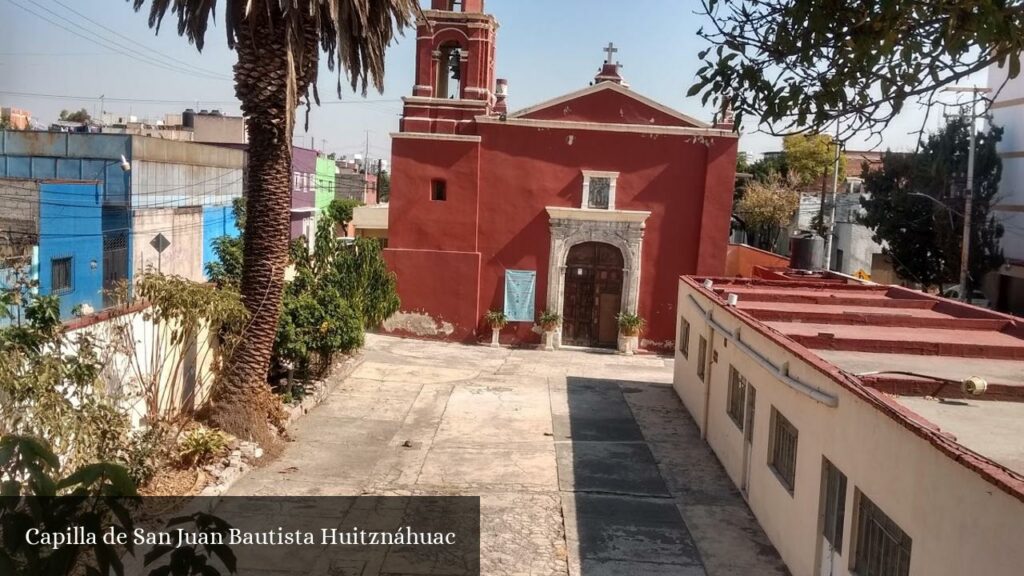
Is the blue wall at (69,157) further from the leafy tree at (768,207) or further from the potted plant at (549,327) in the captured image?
the leafy tree at (768,207)

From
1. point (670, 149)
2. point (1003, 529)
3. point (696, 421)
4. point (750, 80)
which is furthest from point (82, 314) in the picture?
point (670, 149)

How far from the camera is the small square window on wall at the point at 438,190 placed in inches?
984

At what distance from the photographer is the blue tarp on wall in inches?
985

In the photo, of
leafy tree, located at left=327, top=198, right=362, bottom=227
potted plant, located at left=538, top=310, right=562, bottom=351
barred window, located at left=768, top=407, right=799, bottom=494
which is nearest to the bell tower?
potted plant, located at left=538, top=310, right=562, bottom=351

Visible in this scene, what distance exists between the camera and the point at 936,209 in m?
28.0

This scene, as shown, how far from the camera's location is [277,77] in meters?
12.2

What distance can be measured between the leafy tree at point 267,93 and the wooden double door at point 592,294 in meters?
12.7

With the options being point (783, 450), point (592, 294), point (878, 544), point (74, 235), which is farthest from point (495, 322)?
point (878, 544)

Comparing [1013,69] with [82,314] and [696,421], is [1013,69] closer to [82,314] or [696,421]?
[82,314]

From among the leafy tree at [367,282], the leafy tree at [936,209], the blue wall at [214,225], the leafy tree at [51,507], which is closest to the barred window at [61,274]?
the leafy tree at [367,282]

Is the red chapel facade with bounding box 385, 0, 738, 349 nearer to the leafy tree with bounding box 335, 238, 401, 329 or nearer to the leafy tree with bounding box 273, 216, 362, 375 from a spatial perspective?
the leafy tree with bounding box 335, 238, 401, 329

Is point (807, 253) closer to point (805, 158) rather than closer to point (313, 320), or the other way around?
point (313, 320)

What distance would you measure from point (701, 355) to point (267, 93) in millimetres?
9013

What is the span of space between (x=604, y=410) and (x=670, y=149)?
396 inches
